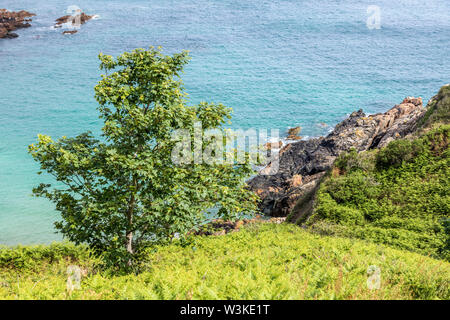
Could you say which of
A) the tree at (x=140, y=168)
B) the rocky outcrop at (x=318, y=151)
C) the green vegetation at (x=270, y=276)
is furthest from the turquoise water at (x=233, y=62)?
the green vegetation at (x=270, y=276)

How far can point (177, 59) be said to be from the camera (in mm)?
13523

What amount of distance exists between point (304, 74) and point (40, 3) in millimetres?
77489

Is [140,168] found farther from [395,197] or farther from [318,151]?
[318,151]

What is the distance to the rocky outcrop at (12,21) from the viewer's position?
2940 inches

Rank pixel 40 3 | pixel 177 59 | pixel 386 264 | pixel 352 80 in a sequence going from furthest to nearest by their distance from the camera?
pixel 40 3 < pixel 352 80 < pixel 177 59 < pixel 386 264

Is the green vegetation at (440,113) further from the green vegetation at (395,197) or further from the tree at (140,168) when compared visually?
the tree at (140,168)

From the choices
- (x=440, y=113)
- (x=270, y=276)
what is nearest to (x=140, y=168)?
(x=270, y=276)

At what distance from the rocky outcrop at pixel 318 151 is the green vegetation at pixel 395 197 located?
25.7ft

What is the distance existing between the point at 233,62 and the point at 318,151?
34.5m

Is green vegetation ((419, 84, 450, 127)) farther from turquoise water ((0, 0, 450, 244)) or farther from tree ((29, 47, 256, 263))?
turquoise water ((0, 0, 450, 244))

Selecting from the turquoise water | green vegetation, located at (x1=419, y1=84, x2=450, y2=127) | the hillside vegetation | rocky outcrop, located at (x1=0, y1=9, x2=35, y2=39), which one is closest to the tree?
the hillside vegetation

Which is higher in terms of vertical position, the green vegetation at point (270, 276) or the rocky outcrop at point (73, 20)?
the rocky outcrop at point (73, 20)
